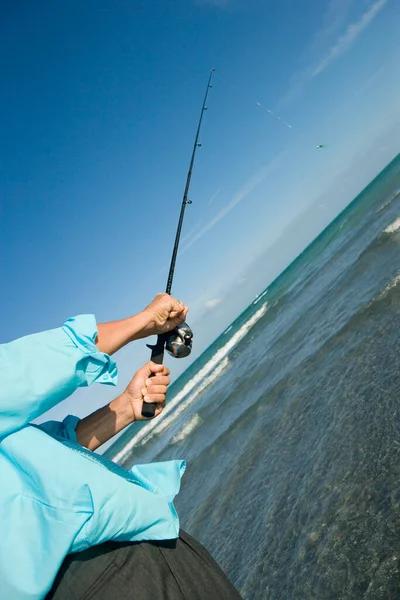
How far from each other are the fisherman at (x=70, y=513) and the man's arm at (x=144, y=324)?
0.18 meters

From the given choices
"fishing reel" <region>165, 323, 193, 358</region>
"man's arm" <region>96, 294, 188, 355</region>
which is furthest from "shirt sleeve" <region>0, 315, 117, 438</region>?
"fishing reel" <region>165, 323, 193, 358</region>

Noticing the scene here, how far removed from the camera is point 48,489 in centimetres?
162

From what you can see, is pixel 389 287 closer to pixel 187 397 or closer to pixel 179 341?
pixel 179 341

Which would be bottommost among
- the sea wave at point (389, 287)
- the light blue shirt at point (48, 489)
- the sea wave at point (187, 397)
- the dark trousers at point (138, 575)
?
the sea wave at point (187, 397)

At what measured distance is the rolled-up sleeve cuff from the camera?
1936 millimetres

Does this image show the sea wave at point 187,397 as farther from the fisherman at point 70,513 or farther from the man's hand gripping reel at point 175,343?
the fisherman at point 70,513

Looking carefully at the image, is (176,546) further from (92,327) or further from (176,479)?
(92,327)

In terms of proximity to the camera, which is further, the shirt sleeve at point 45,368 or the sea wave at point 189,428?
the sea wave at point 189,428

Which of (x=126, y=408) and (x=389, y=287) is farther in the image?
(x=389, y=287)

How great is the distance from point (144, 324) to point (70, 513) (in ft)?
3.50

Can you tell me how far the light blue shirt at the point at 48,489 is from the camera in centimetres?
156

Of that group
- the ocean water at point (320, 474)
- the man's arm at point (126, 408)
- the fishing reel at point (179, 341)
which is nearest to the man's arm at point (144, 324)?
the fishing reel at point (179, 341)

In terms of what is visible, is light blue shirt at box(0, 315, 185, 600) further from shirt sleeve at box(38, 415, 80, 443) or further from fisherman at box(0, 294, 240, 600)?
shirt sleeve at box(38, 415, 80, 443)

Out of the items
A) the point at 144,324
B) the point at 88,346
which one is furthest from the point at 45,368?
the point at 144,324
